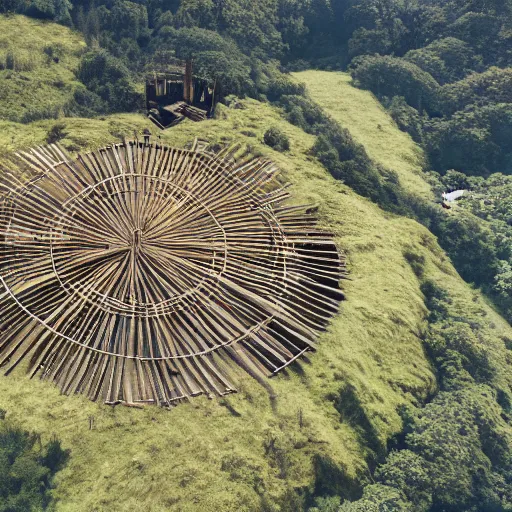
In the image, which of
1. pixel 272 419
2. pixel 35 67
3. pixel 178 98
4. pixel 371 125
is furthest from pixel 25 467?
pixel 371 125

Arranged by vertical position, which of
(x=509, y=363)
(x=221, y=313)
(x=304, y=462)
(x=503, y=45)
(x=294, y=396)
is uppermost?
(x=503, y=45)

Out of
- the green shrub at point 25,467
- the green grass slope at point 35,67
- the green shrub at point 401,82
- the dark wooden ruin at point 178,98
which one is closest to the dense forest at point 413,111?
the green shrub at point 401,82

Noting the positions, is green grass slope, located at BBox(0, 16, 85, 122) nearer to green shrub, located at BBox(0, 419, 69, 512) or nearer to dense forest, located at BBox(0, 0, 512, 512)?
dense forest, located at BBox(0, 0, 512, 512)

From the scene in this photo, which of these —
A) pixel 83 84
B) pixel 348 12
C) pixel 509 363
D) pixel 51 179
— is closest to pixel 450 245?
pixel 509 363

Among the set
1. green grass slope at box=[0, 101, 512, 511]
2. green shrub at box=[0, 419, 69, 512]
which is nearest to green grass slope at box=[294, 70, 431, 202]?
green grass slope at box=[0, 101, 512, 511]

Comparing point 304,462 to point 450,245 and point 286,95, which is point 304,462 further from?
point 286,95

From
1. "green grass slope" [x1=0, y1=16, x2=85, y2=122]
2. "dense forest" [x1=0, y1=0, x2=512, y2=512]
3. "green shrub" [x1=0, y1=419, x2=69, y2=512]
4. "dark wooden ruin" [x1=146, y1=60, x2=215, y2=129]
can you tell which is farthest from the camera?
"green grass slope" [x1=0, y1=16, x2=85, y2=122]

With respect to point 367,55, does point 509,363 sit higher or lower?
lower

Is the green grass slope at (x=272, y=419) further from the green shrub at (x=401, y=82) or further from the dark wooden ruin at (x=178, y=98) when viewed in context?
the green shrub at (x=401, y=82)
